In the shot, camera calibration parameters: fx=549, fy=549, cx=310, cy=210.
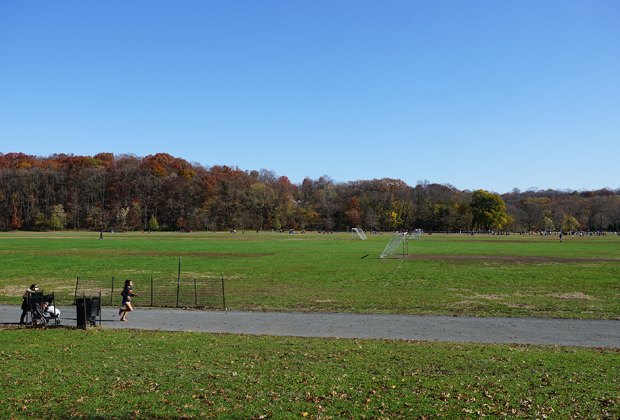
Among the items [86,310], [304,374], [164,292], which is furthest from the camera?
[164,292]

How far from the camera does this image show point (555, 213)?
195 meters

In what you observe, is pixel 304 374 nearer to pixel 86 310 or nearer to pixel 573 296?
pixel 86 310

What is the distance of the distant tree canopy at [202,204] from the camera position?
16362cm

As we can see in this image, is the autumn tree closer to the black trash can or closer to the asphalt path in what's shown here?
the asphalt path

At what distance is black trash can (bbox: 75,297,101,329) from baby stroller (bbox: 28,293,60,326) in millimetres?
1302

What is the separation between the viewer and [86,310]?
19906 mm

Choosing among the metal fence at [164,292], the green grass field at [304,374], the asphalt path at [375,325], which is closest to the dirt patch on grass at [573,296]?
the green grass field at [304,374]

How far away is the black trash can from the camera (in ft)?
64.7

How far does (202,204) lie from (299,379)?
537 feet

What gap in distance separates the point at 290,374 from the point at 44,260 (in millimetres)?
45917

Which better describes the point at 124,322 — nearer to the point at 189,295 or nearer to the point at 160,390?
the point at 189,295

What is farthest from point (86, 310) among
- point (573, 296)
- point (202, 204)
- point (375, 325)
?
point (202, 204)

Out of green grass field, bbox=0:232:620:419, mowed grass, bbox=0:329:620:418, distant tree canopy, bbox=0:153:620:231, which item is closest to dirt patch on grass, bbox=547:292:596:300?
green grass field, bbox=0:232:620:419

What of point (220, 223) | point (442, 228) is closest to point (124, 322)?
point (220, 223)
